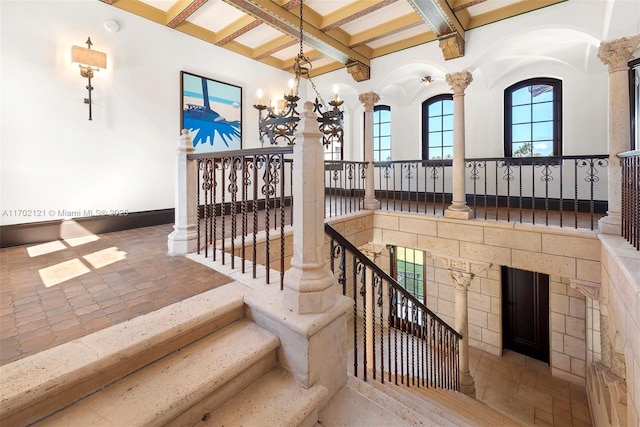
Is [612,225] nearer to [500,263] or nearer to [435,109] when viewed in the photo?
[500,263]

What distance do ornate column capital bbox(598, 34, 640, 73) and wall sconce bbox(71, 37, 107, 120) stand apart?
19.8 ft

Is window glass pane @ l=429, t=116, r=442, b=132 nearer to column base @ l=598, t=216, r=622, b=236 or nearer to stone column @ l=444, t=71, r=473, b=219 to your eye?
stone column @ l=444, t=71, r=473, b=219

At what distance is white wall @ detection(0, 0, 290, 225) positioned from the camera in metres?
3.31

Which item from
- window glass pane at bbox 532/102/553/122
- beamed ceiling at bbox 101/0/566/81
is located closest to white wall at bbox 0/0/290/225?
beamed ceiling at bbox 101/0/566/81

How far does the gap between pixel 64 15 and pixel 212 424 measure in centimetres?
478

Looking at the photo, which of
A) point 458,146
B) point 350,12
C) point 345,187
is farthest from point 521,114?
point 350,12

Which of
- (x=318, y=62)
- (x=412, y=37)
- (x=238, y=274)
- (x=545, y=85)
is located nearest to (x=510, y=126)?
(x=545, y=85)

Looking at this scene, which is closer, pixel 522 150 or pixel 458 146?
pixel 458 146

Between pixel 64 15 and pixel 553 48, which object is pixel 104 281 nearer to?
pixel 64 15

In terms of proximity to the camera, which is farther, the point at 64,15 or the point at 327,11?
the point at 327,11

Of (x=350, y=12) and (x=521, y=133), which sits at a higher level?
(x=350, y=12)

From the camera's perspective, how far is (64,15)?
11.8ft

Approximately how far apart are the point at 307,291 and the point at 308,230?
1.11 ft

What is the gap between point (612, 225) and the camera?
3449 millimetres
